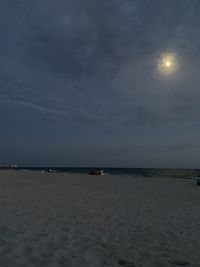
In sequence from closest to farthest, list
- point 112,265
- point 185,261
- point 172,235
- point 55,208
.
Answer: point 112,265 < point 185,261 < point 172,235 < point 55,208

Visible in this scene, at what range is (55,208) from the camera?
1198 cm

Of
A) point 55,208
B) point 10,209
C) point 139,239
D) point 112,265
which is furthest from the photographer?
point 55,208

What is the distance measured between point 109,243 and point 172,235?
220 cm

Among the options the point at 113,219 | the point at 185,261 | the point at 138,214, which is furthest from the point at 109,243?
the point at 138,214

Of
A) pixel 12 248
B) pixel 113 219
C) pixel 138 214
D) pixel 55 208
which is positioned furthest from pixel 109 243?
pixel 55 208

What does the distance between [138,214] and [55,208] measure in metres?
3.67

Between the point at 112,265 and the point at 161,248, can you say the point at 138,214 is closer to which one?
the point at 161,248

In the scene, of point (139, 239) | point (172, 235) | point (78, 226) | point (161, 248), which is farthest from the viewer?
point (78, 226)

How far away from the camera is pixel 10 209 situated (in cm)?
1112

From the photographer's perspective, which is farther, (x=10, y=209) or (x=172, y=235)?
(x=10, y=209)

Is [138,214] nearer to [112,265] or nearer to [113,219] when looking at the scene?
[113,219]

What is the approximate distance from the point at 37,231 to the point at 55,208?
14.0 ft

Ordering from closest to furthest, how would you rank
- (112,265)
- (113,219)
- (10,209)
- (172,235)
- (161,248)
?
(112,265) < (161,248) < (172,235) < (113,219) < (10,209)

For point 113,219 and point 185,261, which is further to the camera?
point 113,219
